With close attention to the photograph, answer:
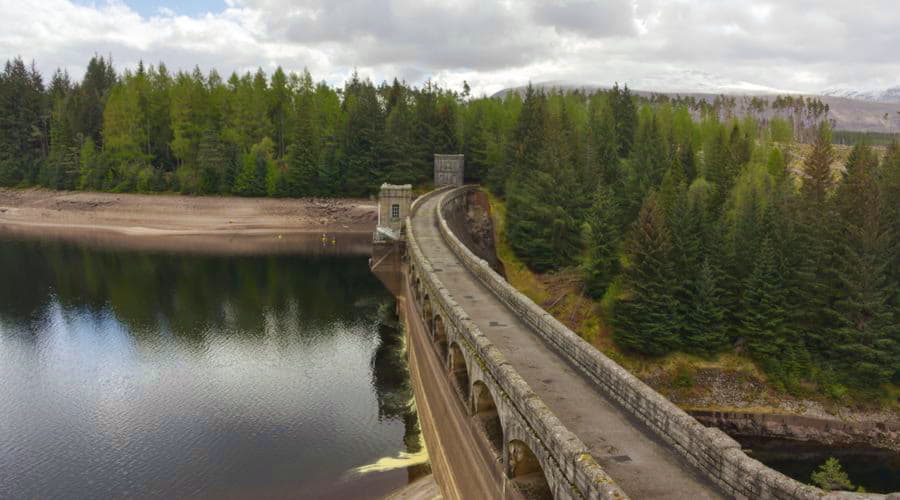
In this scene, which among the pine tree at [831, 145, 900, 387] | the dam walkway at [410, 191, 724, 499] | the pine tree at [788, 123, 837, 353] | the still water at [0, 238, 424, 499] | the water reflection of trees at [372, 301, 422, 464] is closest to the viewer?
the dam walkway at [410, 191, 724, 499]

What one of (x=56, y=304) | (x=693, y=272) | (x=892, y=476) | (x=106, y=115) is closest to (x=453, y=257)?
(x=693, y=272)

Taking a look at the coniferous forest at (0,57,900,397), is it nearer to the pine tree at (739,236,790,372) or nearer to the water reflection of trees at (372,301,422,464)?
the pine tree at (739,236,790,372)

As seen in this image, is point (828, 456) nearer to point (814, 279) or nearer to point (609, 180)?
point (814, 279)

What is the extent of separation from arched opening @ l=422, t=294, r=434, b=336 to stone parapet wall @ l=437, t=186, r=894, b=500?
10.4 metres

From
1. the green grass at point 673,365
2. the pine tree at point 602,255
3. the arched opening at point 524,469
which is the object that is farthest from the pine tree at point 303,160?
the arched opening at point 524,469

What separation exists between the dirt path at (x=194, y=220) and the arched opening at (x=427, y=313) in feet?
179

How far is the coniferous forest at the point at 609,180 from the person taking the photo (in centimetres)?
4125

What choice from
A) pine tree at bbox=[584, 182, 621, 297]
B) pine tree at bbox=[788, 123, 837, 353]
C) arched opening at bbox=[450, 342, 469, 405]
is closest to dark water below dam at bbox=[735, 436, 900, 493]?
pine tree at bbox=[788, 123, 837, 353]

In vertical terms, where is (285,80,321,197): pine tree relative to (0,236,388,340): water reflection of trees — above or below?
above

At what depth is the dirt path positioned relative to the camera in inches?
3789

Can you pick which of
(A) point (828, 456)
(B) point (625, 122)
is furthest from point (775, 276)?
(B) point (625, 122)

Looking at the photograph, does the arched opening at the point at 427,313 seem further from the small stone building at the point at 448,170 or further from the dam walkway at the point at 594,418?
the small stone building at the point at 448,170

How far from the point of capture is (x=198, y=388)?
40.7 metres

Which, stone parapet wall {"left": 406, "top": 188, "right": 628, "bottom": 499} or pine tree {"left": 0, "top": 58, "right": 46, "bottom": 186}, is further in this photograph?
pine tree {"left": 0, "top": 58, "right": 46, "bottom": 186}
